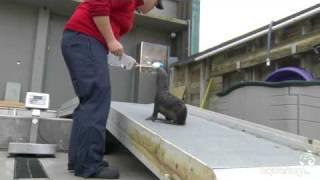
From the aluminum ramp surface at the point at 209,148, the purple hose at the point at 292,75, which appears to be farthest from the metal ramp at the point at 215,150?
the purple hose at the point at 292,75

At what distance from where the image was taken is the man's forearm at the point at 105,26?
1516 millimetres

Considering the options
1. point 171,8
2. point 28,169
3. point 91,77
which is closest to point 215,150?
point 91,77

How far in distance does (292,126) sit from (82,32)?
4.92 feet

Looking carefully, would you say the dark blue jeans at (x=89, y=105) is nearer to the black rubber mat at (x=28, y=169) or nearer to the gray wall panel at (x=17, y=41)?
the black rubber mat at (x=28, y=169)

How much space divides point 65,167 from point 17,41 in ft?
14.3

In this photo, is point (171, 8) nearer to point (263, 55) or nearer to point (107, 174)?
point (263, 55)

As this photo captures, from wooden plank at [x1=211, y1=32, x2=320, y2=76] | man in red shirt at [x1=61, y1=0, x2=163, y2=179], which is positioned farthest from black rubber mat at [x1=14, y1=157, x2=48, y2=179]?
wooden plank at [x1=211, y1=32, x2=320, y2=76]

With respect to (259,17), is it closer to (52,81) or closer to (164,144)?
(164,144)

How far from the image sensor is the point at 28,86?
5.53 m

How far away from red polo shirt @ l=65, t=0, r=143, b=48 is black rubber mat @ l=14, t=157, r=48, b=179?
0.59 metres

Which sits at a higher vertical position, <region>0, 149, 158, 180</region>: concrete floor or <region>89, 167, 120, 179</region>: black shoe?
<region>89, 167, 120, 179</region>: black shoe

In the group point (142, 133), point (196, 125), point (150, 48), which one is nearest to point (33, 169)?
point (142, 133)

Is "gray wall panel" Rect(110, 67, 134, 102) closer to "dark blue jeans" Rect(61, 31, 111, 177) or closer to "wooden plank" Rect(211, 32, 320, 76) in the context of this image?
"wooden plank" Rect(211, 32, 320, 76)

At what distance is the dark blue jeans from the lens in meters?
1.48
